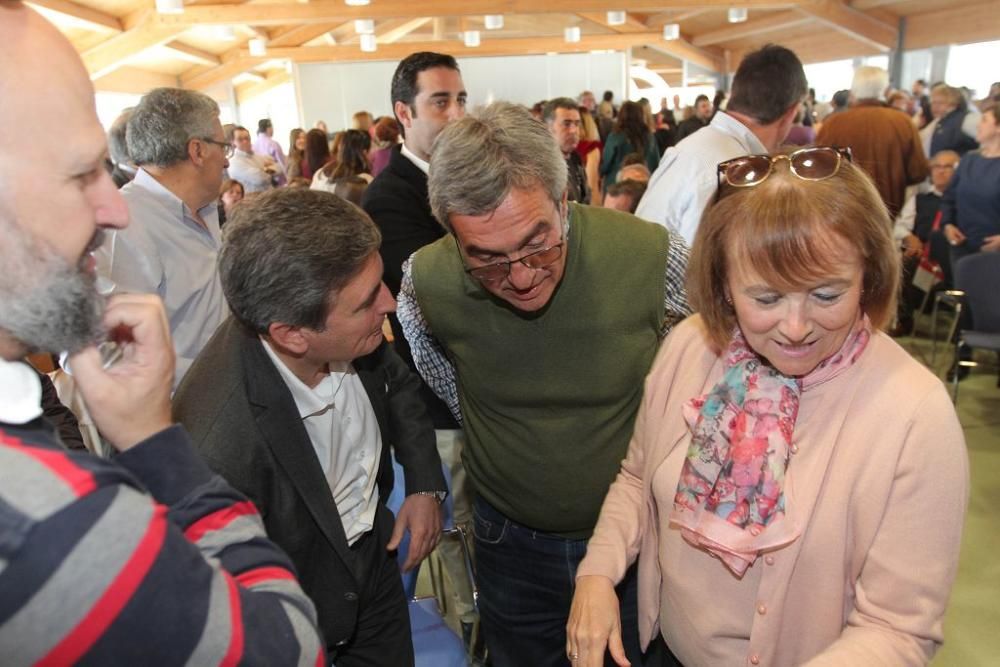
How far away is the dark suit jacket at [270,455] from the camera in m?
1.27

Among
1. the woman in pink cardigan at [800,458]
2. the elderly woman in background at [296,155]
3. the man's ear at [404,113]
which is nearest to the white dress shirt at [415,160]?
the man's ear at [404,113]

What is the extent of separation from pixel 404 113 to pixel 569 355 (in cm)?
161

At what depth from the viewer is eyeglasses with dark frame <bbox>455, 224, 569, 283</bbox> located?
1.32m

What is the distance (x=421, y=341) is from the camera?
1.71 meters

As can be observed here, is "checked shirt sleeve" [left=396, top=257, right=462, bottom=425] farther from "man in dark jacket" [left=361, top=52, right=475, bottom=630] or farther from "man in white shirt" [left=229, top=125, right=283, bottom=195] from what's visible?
"man in white shirt" [left=229, top=125, right=283, bottom=195]

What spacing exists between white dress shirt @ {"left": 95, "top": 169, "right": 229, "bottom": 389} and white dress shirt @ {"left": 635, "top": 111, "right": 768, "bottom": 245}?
1.64 meters

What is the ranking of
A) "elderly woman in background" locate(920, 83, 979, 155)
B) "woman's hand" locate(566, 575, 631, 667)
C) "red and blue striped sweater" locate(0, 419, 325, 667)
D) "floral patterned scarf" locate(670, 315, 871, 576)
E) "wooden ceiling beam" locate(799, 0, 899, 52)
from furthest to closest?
"wooden ceiling beam" locate(799, 0, 899, 52), "elderly woman in background" locate(920, 83, 979, 155), "woman's hand" locate(566, 575, 631, 667), "floral patterned scarf" locate(670, 315, 871, 576), "red and blue striped sweater" locate(0, 419, 325, 667)

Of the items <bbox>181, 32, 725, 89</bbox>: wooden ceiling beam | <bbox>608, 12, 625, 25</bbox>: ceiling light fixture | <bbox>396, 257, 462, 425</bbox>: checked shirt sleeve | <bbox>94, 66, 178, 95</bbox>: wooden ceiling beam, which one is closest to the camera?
<bbox>396, 257, 462, 425</bbox>: checked shirt sleeve

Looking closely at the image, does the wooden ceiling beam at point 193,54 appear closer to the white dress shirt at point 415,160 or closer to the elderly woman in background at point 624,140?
the elderly woman in background at point 624,140

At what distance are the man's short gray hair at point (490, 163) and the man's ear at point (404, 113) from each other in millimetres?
1370

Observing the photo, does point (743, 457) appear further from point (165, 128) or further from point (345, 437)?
point (165, 128)

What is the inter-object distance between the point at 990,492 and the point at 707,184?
2.05m

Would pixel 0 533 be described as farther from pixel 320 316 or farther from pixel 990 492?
pixel 990 492

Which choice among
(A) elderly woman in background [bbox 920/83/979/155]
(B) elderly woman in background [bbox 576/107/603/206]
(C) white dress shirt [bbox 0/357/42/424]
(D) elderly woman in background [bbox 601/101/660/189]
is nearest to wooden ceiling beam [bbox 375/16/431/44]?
(B) elderly woman in background [bbox 576/107/603/206]
